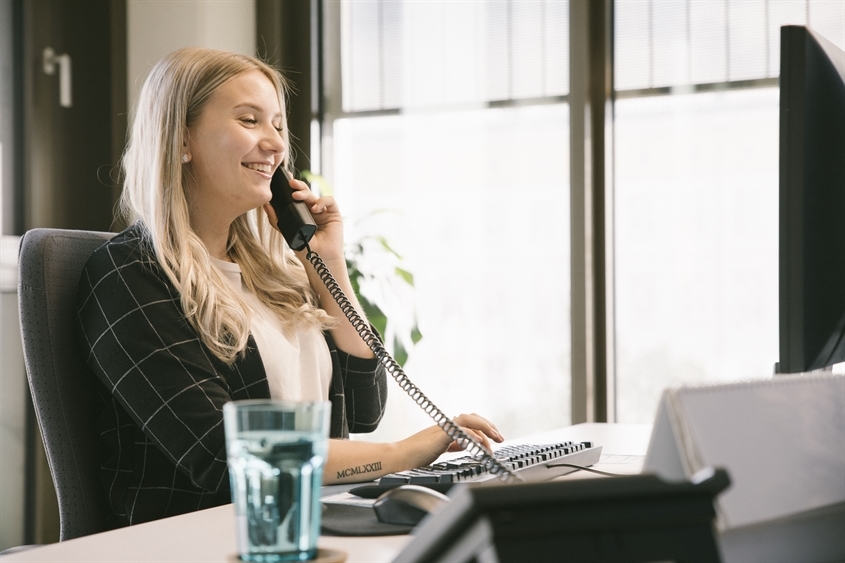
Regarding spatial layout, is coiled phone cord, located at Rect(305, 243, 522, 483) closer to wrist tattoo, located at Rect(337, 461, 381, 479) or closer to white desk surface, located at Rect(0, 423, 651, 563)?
wrist tattoo, located at Rect(337, 461, 381, 479)

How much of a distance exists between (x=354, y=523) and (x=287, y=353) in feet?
2.34

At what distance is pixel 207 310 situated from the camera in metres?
1.37

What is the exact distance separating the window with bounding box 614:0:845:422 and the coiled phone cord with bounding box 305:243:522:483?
1.95 m

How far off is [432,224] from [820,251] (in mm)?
2730

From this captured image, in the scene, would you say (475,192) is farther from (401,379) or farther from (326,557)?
(326,557)

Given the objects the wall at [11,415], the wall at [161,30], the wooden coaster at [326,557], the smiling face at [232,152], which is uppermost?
the wall at [161,30]

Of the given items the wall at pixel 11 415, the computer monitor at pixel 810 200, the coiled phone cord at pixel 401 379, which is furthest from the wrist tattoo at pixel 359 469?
the wall at pixel 11 415

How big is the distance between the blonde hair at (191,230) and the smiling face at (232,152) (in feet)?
0.07

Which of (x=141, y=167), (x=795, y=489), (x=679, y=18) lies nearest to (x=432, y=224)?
(x=679, y=18)

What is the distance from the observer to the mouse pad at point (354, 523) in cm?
79

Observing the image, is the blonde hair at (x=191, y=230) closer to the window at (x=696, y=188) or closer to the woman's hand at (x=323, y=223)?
the woman's hand at (x=323, y=223)

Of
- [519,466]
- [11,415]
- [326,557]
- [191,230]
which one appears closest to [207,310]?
[191,230]

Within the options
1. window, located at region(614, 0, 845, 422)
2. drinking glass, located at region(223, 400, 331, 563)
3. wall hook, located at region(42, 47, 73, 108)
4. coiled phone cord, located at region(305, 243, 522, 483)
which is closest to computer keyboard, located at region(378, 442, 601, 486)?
coiled phone cord, located at region(305, 243, 522, 483)

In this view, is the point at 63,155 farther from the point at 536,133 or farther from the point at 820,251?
the point at 820,251
